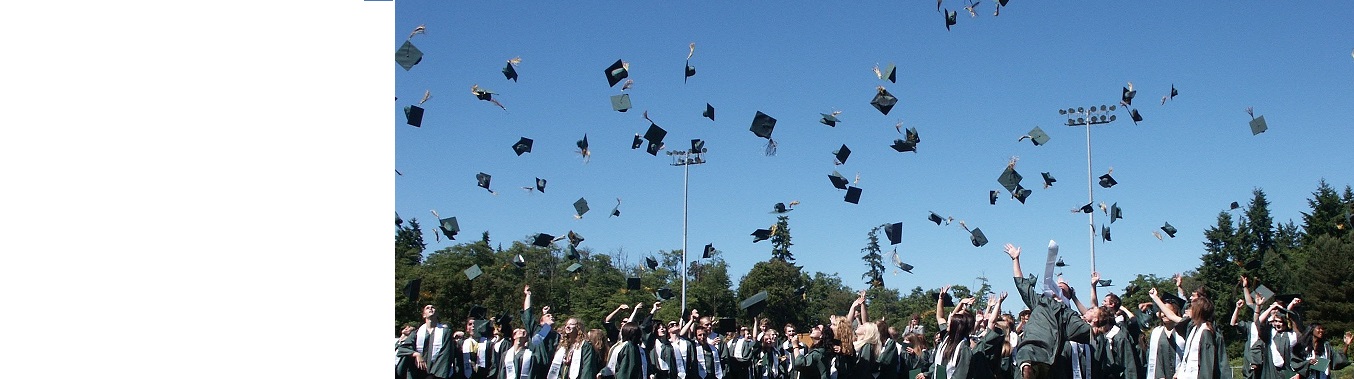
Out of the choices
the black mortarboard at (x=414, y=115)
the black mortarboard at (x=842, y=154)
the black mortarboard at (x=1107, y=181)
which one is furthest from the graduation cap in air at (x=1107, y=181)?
the black mortarboard at (x=414, y=115)

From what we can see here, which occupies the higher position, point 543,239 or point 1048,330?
point 543,239

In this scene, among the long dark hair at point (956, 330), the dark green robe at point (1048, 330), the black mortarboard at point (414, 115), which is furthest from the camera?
the black mortarboard at point (414, 115)

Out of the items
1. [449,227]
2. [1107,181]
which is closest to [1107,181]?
[1107,181]

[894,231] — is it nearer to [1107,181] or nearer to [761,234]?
[761,234]

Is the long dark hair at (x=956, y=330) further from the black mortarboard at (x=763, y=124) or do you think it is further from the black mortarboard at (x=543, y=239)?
the black mortarboard at (x=543, y=239)

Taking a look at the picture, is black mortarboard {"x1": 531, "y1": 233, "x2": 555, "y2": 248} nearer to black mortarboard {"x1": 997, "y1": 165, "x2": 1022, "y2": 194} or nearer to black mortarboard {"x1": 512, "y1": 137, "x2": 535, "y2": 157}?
black mortarboard {"x1": 512, "y1": 137, "x2": 535, "y2": 157}

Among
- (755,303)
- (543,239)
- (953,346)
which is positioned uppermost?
(543,239)

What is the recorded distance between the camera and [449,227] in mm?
13656

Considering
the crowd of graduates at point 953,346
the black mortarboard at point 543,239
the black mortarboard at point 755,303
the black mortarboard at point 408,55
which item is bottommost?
the crowd of graduates at point 953,346

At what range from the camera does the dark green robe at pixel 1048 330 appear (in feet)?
24.1

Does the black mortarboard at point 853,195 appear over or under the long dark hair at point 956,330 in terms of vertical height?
over

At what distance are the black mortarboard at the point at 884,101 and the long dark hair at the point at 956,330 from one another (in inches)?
171

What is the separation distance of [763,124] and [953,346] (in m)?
5.27
